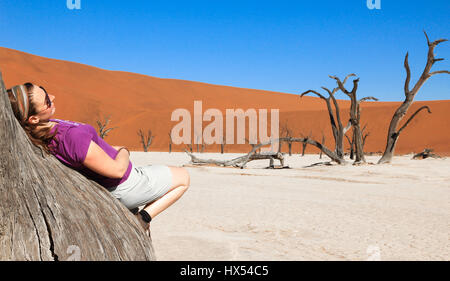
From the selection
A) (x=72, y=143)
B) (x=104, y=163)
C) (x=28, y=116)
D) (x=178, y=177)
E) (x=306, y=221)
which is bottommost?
(x=306, y=221)

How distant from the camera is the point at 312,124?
63750 mm

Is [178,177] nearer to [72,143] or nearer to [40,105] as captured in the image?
[72,143]

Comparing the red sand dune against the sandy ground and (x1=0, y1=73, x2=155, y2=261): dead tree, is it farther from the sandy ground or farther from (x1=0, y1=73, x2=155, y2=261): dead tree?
(x1=0, y1=73, x2=155, y2=261): dead tree

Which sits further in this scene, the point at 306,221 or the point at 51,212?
the point at 306,221

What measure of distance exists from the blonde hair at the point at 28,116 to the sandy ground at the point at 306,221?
185 cm

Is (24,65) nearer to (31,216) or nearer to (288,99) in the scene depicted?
(288,99)

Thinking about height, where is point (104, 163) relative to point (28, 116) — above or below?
below

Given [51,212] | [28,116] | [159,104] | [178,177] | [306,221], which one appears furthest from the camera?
[159,104]

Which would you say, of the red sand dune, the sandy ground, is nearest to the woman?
the sandy ground

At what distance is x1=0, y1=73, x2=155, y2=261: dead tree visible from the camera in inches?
74.7

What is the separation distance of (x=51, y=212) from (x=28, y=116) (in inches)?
21.0

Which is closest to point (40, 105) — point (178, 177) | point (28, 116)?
point (28, 116)

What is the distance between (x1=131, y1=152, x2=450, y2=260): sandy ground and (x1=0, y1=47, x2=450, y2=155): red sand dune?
26.3m

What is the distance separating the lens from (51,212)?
6.88 ft
